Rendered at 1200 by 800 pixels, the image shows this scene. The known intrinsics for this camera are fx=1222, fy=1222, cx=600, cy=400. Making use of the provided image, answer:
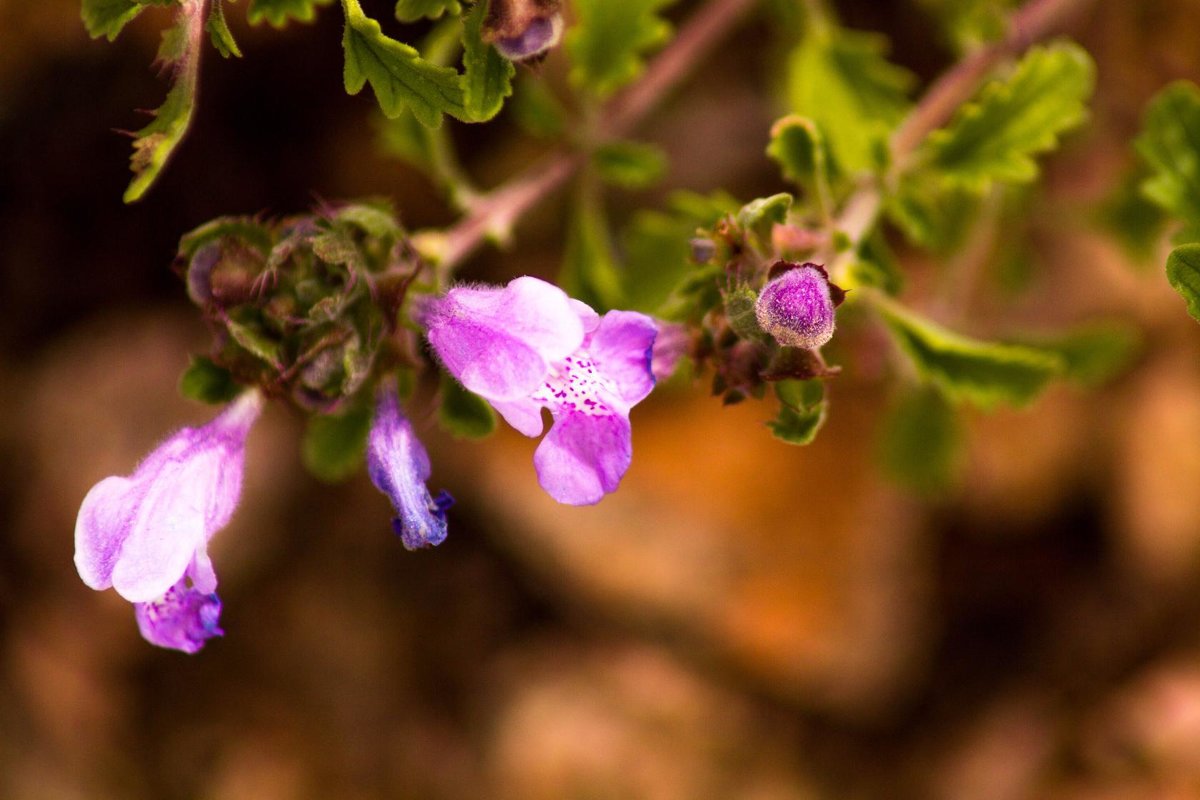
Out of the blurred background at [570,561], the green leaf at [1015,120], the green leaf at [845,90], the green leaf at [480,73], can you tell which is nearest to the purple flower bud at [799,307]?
the green leaf at [480,73]

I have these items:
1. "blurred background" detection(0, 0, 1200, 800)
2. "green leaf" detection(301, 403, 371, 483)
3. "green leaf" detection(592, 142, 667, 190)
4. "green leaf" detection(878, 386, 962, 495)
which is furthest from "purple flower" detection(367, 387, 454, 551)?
"blurred background" detection(0, 0, 1200, 800)

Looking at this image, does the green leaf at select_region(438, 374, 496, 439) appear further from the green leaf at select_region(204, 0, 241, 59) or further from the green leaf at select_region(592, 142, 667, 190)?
the green leaf at select_region(592, 142, 667, 190)

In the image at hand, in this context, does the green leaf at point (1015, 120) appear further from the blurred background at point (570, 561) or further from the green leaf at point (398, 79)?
the blurred background at point (570, 561)

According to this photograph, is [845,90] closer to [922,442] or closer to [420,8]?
[922,442]

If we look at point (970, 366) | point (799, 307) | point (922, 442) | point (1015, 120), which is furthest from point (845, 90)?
point (799, 307)

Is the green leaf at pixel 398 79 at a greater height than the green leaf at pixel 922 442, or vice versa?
the green leaf at pixel 398 79
